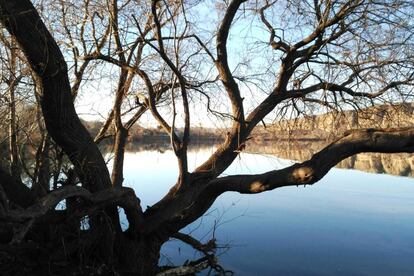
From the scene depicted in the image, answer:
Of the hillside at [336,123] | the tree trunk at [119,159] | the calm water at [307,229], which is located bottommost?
the calm water at [307,229]

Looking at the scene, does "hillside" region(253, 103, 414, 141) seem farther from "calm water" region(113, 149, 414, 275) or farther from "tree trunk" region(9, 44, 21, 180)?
"tree trunk" region(9, 44, 21, 180)

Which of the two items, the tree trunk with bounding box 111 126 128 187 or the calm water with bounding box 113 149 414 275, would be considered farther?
the calm water with bounding box 113 149 414 275

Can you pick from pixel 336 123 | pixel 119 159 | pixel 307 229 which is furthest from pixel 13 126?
pixel 307 229

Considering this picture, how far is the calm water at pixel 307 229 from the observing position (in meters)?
6.73

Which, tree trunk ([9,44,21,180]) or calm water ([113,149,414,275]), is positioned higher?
tree trunk ([9,44,21,180])

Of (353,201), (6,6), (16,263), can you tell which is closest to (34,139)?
(16,263)

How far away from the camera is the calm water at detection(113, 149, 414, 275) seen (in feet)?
22.1

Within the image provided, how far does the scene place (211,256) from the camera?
241 inches

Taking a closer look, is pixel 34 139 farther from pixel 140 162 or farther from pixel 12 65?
pixel 140 162

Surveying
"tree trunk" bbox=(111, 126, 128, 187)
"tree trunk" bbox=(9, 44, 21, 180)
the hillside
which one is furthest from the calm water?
"tree trunk" bbox=(9, 44, 21, 180)

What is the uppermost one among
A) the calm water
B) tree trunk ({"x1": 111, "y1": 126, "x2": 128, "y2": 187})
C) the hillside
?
the hillside

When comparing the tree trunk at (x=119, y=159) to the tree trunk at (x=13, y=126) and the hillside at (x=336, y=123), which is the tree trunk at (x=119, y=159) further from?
the hillside at (x=336, y=123)

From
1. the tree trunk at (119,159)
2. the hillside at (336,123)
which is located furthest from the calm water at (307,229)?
the tree trunk at (119,159)

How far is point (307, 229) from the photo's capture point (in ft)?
28.4
